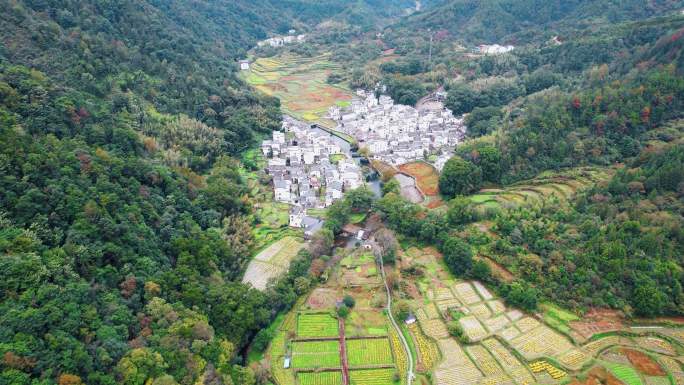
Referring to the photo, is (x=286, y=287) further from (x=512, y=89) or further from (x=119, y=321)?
(x=512, y=89)

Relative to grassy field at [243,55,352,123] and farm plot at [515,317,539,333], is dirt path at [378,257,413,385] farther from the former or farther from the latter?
grassy field at [243,55,352,123]

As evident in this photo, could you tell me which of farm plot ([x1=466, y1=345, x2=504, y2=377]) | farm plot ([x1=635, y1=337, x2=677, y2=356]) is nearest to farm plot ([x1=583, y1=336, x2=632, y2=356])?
farm plot ([x1=635, y1=337, x2=677, y2=356])

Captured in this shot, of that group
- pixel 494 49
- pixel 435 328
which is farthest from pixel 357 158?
pixel 494 49

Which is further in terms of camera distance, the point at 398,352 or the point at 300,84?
the point at 300,84

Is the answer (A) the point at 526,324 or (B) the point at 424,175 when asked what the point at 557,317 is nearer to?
(A) the point at 526,324

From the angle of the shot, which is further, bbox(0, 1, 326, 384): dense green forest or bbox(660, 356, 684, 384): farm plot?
bbox(660, 356, 684, 384): farm plot

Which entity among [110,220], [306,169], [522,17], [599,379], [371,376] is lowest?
[599,379]

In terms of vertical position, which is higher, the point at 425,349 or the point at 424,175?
the point at 424,175
